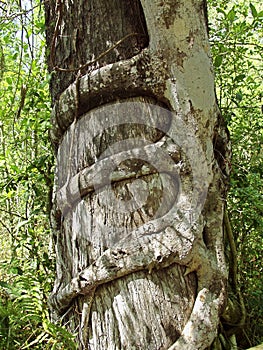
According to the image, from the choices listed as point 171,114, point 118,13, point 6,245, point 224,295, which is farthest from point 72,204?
point 6,245

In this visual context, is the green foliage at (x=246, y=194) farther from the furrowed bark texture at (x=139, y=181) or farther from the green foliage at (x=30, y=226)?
the green foliage at (x=30, y=226)

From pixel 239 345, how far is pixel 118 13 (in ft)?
5.98

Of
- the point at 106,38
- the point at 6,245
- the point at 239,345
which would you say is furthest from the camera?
the point at 6,245

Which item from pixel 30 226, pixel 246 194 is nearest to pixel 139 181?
pixel 246 194

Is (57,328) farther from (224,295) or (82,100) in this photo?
(82,100)

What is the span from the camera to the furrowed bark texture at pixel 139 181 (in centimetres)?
181

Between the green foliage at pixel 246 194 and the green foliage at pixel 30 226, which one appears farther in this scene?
the green foliage at pixel 246 194

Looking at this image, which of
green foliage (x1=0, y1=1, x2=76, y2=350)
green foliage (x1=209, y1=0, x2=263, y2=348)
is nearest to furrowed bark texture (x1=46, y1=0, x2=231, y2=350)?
green foliage (x1=0, y1=1, x2=76, y2=350)

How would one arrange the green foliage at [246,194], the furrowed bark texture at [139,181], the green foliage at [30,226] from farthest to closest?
the green foliage at [246,194], the green foliage at [30,226], the furrowed bark texture at [139,181]

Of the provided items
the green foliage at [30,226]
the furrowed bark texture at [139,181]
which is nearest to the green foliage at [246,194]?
the furrowed bark texture at [139,181]

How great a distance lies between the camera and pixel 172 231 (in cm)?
183

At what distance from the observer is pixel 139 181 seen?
6.29 ft

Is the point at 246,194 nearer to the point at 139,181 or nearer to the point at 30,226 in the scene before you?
the point at 139,181

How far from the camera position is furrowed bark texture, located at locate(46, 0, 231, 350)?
1810 millimetres
